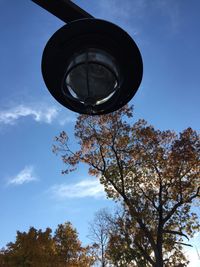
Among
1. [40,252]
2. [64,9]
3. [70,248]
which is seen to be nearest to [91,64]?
[64,9]

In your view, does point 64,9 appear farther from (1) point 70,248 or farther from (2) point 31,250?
(1) point 70,248

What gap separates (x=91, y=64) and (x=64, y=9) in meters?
0.40

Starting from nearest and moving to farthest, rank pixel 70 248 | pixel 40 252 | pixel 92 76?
1. pixel 92 76
2. pixel 40 252
3. pixel 70 248

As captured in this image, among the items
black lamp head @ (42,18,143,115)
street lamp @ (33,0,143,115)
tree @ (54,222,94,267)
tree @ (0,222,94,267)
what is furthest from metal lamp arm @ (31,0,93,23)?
tree @ (54,222,94,267)

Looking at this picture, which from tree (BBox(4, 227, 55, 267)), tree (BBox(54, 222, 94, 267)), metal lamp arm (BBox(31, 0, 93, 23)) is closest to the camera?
metal lamp arm (BBox(31, 0, 93, 23))

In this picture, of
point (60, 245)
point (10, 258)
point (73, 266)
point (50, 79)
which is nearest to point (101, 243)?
point (73, 266)

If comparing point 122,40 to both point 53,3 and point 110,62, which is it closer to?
point 110,62

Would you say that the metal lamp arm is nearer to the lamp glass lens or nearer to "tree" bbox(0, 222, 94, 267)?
the lamp glass lens

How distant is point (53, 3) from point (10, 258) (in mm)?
26988

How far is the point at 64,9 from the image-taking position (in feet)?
6.29

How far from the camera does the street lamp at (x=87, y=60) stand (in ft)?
6.14

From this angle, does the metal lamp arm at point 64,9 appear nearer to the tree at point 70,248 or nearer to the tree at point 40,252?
the tree at point 40,252

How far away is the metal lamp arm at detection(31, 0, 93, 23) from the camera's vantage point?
6.12 ft

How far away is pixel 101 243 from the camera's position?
31.2 m
